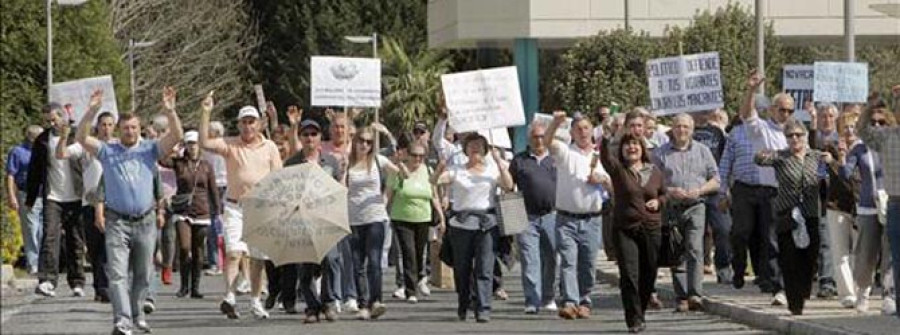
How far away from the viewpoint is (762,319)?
20.3 metres

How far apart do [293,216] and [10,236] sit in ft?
28.3

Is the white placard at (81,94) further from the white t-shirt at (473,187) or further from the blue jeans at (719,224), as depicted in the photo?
the blue jeans at (719,224)

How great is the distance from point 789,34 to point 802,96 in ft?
102

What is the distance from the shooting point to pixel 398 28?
83.2 m

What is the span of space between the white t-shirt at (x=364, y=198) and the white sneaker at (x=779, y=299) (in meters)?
3.37

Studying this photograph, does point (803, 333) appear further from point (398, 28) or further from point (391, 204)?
point (398, 28)

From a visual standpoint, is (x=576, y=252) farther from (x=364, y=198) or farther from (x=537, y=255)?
(x=364, y=198)

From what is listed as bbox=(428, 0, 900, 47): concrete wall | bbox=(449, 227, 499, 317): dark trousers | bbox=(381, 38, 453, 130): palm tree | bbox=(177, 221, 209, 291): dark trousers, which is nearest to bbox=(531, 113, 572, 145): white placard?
bbox=(449, 227, 499, 317): dark trousers

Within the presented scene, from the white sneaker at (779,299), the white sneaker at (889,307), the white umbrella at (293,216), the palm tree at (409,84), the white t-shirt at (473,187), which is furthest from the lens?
the palm tree at (409,84)

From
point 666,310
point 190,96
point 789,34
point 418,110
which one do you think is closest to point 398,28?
point 418,110

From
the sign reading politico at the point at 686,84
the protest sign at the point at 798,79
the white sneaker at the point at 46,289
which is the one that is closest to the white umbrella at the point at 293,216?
the white sneaker at the point at 46,289

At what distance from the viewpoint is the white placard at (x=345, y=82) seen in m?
29.1

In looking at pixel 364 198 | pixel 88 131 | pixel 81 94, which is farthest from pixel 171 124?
pixel 81 94

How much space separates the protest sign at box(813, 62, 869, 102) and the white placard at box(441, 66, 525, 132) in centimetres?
313
